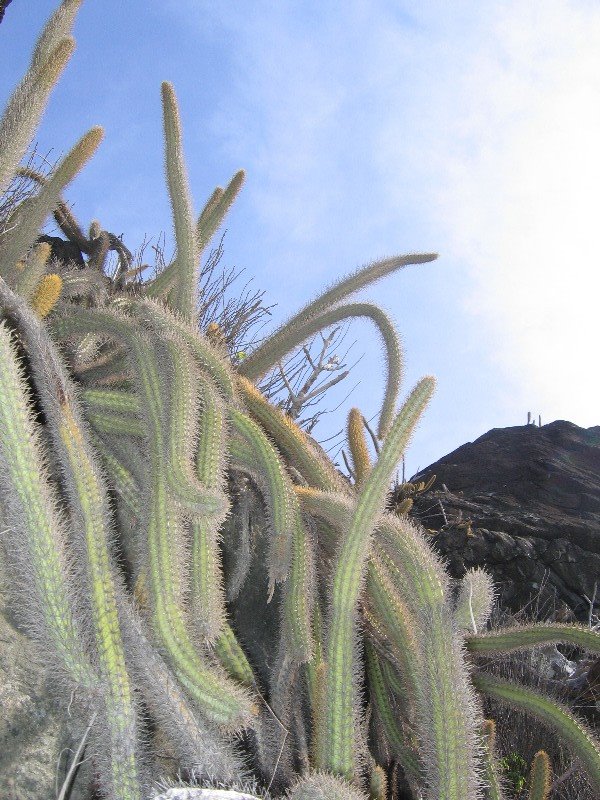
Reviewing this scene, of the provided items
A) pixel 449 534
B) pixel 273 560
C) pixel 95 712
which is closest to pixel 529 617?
pixel 449 534

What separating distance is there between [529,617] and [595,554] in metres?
0.76

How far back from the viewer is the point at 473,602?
2.26m

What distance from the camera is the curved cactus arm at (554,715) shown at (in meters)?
2.29

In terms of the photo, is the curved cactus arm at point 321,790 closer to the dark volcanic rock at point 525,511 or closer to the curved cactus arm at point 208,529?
the curved cactus arm at point 208,529

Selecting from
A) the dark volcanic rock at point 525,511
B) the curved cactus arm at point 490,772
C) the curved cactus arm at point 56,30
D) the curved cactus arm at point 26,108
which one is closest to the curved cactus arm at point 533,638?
the curved cactus arm at point 490,772

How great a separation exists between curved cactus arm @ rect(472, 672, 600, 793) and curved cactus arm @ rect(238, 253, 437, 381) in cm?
147

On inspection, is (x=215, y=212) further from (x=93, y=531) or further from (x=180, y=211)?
(x=93, y=531)

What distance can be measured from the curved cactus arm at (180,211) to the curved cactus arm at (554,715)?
173 centimetres

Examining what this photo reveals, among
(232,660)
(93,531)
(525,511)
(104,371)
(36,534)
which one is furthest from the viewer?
(525,511)

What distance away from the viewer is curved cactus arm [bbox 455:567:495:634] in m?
2.17

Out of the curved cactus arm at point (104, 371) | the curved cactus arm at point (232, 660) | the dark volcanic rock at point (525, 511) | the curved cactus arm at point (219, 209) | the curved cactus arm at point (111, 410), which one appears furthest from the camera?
the dark volcanic rock at point (525, 511)

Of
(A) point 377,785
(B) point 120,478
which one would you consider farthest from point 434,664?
(B) point 120,478

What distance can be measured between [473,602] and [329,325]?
1.34 m

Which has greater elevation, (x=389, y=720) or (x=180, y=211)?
(x=180, y=211)
